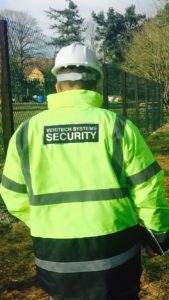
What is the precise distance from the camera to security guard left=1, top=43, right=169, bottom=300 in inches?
86.4

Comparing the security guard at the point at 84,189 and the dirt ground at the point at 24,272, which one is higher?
the security guard at the point at 84,189

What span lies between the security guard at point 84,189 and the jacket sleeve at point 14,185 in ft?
0.03

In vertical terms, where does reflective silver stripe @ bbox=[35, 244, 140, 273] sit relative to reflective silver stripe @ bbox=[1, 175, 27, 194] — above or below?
below

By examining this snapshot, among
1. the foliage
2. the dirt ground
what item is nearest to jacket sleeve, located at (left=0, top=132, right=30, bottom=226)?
the dirt ground

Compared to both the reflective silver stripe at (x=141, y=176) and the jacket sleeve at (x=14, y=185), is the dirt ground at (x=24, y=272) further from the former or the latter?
the reflective silver stripe at (x=141, y=176)

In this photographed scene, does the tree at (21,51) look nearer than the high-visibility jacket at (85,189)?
No

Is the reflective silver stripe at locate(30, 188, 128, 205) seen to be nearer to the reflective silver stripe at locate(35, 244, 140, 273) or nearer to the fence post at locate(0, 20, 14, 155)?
the reflective silver stripe at locate(35, 244, 140, 273)

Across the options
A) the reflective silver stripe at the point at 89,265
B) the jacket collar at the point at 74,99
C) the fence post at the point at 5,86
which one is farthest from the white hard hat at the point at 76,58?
the fence post at the point at 5,86

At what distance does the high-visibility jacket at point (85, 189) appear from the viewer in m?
2.19

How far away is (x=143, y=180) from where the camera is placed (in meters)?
2.25

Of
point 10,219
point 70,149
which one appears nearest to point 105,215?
point 70,149

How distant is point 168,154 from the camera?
1180cm

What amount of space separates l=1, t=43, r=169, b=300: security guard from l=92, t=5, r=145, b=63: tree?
53705 millimetres

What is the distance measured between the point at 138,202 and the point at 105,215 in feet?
0.66
